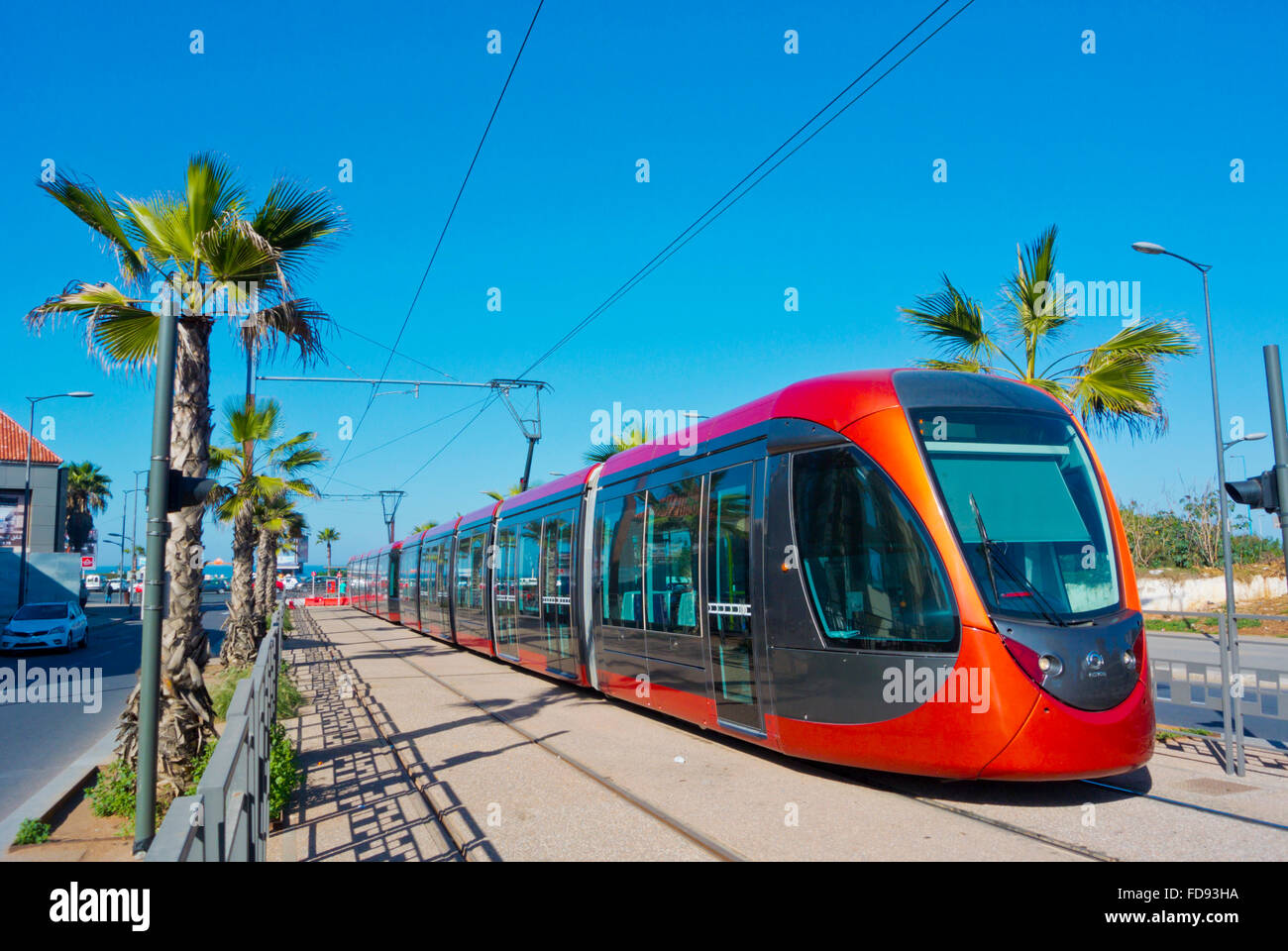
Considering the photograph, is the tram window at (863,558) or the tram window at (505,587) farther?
the tram window at (505,587)

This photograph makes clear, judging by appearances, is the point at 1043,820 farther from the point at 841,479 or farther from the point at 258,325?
the point at 258,325

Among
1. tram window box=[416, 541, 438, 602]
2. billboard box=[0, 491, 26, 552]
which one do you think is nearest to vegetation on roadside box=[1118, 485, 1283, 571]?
tram window box=[416, 541, 438, 602]

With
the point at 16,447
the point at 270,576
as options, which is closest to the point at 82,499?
the point at 16,447

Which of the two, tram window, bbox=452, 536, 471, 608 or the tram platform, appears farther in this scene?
tram window, bbox=452, 536, 471, 608

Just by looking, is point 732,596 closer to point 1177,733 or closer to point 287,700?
point 1177,733

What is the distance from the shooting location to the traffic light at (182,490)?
582cm

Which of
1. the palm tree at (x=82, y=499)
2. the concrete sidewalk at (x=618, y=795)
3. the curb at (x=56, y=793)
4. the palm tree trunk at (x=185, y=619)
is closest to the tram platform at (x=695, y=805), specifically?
the concrete sidewalk at (x=618, y=795)

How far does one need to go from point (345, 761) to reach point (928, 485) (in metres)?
6.35

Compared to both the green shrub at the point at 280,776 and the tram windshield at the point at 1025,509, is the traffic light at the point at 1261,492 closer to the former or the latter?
the tram windshield at the point at 1025,509

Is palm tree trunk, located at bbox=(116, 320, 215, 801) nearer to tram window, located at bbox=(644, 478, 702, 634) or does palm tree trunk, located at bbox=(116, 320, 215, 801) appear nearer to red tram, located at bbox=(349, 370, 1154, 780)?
tram window, located at bbox=(644, 478, 702, 634)

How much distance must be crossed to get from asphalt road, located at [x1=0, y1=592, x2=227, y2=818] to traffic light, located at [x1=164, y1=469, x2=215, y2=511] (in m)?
4.08

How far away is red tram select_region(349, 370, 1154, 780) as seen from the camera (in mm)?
6062

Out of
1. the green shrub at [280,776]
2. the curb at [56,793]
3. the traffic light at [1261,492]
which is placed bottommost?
the curb at [56,793]

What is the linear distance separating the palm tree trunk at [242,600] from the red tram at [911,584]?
1265 centimetres
